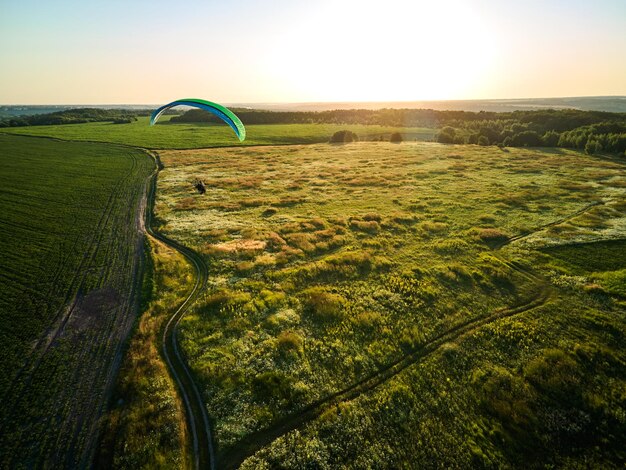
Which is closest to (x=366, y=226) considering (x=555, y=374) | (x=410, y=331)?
(x=410, y=331)

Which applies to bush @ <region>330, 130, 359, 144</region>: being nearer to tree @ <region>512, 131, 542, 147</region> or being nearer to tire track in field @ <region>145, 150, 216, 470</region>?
tree @ <region>512, 131, 542, 147</region>

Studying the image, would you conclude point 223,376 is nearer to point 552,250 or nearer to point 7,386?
point 7,386

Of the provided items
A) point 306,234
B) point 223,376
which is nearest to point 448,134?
point 306,234

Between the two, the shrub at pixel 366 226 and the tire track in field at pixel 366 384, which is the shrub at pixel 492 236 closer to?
the tire track in field at pixel 366 384

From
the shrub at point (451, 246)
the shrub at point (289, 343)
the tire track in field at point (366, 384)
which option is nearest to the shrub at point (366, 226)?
the shrub at point (451, 246)

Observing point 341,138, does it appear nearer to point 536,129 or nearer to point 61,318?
point 536,129

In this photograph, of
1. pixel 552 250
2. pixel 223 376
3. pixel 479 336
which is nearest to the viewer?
pixel 223 376
